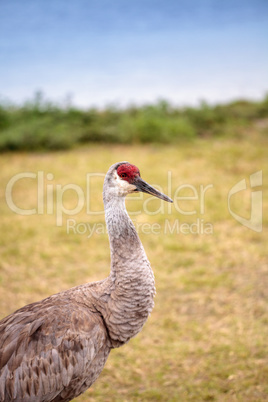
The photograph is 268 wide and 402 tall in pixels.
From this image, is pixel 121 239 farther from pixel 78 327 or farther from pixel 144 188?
pixel 78 327

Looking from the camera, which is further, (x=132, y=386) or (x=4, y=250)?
(x=4, y=250)

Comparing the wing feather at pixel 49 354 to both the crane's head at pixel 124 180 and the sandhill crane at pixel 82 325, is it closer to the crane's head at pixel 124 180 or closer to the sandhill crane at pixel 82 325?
the sandhill crane at pixel 82 325

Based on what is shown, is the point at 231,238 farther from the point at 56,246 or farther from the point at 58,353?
the point at 58,353

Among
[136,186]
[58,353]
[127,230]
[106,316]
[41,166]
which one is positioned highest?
[41,166]

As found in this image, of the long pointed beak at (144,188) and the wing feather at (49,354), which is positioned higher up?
the long pointed beak at (144,188)

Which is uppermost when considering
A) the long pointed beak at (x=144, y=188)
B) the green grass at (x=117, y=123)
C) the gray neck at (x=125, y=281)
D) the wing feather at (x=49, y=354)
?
the green grass at (x=117, y=123)

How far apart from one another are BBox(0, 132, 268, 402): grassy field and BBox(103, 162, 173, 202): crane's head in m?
1.79

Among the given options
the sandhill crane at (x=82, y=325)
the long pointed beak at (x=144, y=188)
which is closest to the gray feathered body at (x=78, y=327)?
the sandhill crane at (x=82, y=325)

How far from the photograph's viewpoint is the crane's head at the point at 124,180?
2688 mm

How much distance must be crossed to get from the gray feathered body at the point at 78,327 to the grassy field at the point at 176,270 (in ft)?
3.34

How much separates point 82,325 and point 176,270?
113 inches

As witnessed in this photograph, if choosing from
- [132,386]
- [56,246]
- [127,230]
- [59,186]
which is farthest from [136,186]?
[59,186]

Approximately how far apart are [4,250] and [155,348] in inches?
115

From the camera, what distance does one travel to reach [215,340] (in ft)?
13.0
